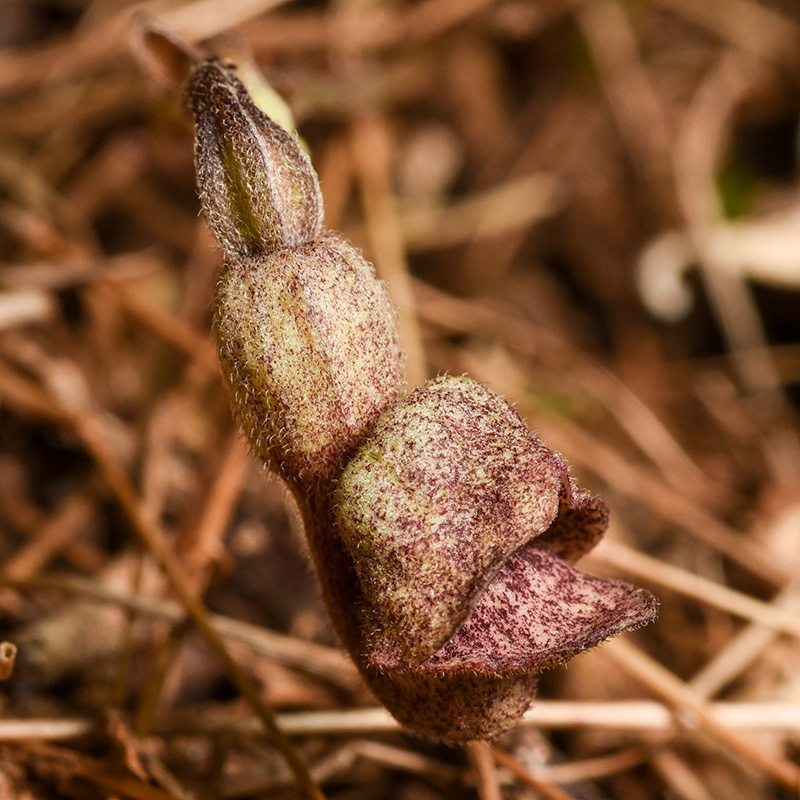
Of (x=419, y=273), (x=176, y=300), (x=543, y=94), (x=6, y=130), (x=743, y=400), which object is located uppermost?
(x=543, y=94)

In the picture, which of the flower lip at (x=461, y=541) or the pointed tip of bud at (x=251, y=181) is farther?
the pointed tip of bud at (x=251, y=181)

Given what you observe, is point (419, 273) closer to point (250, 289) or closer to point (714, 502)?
point (714, 502)

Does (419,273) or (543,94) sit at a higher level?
(543,94)

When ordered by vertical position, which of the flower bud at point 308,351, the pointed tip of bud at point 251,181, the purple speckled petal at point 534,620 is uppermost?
the pointed tip of bud at point 251,181

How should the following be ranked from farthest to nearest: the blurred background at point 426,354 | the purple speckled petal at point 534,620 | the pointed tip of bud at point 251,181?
the blurred background at point 426,354
the pointed tip of bud at point 251,181
the purple speckled petal at point 534,620

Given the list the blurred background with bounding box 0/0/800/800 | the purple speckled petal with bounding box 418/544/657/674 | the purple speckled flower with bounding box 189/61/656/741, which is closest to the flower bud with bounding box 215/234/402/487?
the purple speckled flower with bounding box 189/61/656/741

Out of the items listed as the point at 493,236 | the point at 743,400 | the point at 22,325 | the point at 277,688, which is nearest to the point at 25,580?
the point at 277,688

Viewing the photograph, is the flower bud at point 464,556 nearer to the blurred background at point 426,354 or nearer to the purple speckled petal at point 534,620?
the purple speckled petal at point 534,620

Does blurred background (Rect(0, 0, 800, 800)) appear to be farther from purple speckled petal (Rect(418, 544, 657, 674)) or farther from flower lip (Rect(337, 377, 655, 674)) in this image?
purple speckled petal (Rect(418, 544, 657, 674))

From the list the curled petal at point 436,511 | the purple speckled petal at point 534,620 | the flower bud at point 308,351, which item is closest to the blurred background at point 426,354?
the flower bud at point 308,351
